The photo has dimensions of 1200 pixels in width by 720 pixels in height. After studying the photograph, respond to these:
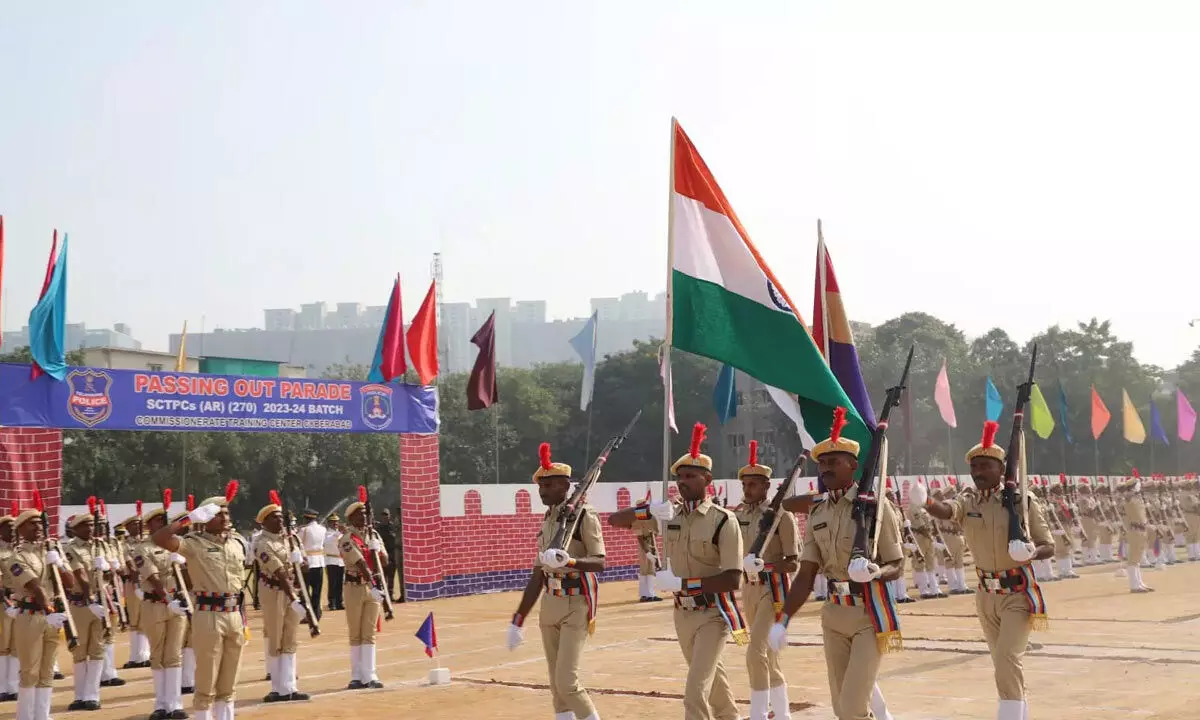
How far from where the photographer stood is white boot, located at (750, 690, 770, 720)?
10453 mm

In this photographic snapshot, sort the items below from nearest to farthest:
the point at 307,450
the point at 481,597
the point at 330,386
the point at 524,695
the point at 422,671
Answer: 1. the point at 524,695
2. the point at 422,671
3. the point at 330,386
4. the point at 481,597
5. the point at 307,450

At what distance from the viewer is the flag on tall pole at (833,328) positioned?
12.3 m

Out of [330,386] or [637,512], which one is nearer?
[637,512]

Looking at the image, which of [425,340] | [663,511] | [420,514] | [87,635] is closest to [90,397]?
[425,340]

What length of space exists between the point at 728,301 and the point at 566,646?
324 centimetres

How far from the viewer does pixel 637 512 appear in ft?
32.8

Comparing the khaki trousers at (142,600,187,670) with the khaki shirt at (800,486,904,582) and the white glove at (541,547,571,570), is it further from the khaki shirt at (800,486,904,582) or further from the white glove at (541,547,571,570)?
the khaki shirt at (800,486,904,582)

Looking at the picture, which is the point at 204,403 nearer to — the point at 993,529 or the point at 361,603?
the point at 361,603

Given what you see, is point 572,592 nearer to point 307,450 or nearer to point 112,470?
point 112,470

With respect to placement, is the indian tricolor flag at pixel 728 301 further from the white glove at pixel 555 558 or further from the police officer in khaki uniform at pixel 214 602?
the police officer in khaki uniform at pixel 214 602

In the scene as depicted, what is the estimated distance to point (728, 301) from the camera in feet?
35.4

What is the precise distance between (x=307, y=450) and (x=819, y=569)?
4703 cm

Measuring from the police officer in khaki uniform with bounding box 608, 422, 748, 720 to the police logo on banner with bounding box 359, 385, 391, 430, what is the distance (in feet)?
57.6

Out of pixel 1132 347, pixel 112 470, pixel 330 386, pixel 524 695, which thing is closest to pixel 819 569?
pixel 524 695
